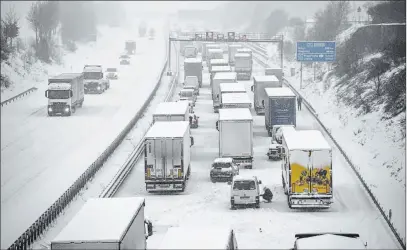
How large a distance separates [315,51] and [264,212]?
40.8 m

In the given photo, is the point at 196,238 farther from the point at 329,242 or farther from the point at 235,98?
the point at 235,98

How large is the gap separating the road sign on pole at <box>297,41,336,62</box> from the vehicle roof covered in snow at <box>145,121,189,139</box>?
3482cm

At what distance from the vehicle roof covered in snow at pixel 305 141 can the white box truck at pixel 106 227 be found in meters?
10.7

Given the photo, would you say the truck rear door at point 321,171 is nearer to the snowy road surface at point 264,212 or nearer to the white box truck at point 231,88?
the snowy road surface at point 264,212

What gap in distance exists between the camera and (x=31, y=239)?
2430 centimetres

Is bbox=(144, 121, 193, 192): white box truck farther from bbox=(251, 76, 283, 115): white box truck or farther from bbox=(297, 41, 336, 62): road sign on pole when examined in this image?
bbox=(297, 41, 336, 62): road sign on pole

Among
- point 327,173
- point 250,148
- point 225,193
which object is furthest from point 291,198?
point 250,148

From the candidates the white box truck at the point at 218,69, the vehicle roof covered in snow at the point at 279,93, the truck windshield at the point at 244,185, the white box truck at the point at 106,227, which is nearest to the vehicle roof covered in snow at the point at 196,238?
the white box truck at the point at 106,227

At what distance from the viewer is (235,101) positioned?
46.0m

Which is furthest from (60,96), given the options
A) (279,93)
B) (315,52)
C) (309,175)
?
(309,175)

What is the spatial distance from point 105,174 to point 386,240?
57.3 feet

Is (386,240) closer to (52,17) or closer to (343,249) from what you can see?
(343,249)

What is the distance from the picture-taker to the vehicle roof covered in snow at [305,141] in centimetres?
2819

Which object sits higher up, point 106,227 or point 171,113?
point 171,113
